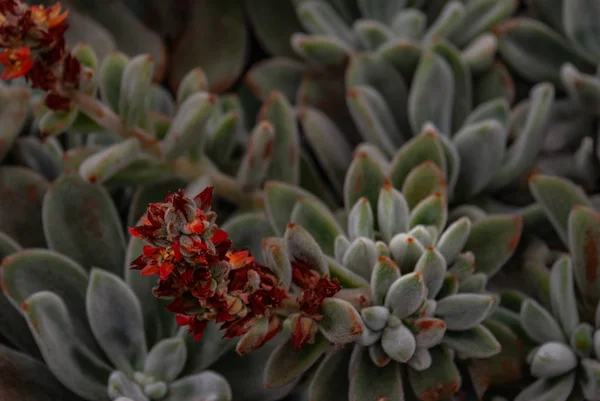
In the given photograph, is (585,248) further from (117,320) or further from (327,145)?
(117,320)

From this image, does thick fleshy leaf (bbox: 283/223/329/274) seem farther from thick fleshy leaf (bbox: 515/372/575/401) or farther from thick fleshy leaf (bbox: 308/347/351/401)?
thick fleshy leaf (bbox: 515/372/575/401)

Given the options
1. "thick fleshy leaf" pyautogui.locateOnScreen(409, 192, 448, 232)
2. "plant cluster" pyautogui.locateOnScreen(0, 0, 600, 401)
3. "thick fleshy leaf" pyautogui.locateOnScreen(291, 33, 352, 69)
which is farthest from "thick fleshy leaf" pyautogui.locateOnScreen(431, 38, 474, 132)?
"thick fleshy leaf" pyautogui.locateOnScreen(409, 192, 448, 232)

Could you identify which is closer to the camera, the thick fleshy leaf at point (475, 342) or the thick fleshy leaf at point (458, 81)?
the thick fleshy leaf at point (475, 342)

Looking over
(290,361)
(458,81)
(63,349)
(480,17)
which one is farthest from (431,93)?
(63,349)

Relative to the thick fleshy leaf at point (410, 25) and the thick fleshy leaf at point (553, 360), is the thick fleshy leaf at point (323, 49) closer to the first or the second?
the thick fleshy leaf at point (410, 25)

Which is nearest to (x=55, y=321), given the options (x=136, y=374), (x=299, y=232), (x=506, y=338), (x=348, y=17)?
(x=136, y=374)

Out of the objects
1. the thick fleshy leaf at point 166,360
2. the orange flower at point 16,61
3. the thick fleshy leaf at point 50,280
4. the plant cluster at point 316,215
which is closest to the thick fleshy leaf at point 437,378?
the plant cluster at point 316,215
